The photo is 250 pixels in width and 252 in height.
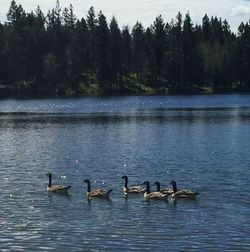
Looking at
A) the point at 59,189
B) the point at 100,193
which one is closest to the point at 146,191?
the point at 100,193

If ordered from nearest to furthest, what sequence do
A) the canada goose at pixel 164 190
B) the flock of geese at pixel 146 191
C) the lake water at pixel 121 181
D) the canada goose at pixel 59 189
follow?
1. the lake water at pixel 121 181
2. the flock of geese at pixel 146 191
3. the canada goose at pixel 164 190
4. the canada goose at pixel 59 189

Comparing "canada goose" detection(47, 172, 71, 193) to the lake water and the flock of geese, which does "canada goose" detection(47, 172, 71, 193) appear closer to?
the flock of geese

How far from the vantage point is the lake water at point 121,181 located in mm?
31969

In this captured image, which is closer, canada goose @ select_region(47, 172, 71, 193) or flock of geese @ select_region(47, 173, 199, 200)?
flock of geese @ select_region(47, 173, 199, 200)

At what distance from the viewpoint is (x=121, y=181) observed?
48938 mm

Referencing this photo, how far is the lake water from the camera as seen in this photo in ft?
105

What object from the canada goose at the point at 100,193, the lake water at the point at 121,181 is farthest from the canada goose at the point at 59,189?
the canada goose at the point at 100,193

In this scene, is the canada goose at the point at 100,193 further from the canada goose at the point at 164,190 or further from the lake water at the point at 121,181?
the canada goose at the point at 164,190

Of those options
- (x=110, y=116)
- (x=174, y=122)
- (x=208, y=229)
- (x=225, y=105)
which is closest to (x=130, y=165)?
(x=208, y=229)

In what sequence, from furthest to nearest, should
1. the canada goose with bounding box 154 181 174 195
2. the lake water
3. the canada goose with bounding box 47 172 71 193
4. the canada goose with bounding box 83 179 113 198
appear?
the canada goose with bounding box 47 172 71 193, the canada goose with bounding box 154 181 174 195, the canada goose with bounding box 83 179 113 198, the lake water

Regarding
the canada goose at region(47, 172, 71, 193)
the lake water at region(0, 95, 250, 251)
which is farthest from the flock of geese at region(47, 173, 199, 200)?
the lake water at region(0, 95, 250, 251)

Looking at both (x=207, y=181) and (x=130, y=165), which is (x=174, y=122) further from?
(x=207, y=181)

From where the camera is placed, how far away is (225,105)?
148 meters

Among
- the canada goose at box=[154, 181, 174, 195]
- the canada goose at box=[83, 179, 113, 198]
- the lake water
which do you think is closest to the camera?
the lake water
